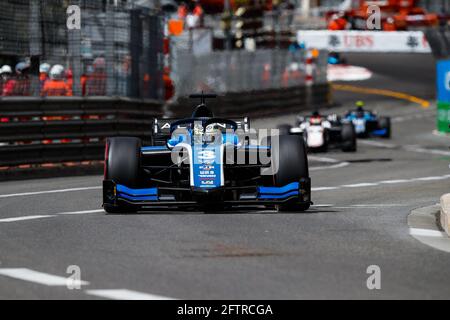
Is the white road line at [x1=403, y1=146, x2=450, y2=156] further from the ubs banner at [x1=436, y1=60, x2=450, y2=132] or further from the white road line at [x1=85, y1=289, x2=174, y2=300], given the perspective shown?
the white road line at [x1=85, y1=289, x2=174, y2=300]

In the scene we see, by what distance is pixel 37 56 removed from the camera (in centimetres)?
2200

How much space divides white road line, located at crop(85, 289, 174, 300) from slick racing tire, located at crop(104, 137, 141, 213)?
18.4 feet

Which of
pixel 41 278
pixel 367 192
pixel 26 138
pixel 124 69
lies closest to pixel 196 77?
pixel 124 69

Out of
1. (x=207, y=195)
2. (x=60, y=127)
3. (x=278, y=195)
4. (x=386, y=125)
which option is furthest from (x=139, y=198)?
(x=386, y=125)

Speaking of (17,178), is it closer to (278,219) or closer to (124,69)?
(124,69)

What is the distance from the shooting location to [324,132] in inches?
1141

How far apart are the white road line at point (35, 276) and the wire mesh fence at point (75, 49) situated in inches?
474

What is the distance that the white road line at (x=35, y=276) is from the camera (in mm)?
9344

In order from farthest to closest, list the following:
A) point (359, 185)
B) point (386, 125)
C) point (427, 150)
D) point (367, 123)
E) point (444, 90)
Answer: point (386, 125), point (367, 123), point (444, 90), point (427, 150), point (359, 185)

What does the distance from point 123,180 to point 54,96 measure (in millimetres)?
8337

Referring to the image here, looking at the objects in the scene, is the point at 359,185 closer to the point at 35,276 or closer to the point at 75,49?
the point at 75,49

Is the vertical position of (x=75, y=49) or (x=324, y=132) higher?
(x=75, y=49)

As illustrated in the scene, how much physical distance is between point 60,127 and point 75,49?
136 centimetres

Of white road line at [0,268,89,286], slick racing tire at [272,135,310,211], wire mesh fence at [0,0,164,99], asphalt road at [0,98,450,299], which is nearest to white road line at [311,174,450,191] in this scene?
asphalt road at [0,98,450,299]
